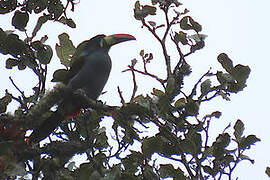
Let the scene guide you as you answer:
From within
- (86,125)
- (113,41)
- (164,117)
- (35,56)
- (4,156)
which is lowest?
(4,156)

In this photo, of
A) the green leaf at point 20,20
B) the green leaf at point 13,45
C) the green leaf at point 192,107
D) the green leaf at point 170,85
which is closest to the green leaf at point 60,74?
the green leaf at point 13,45

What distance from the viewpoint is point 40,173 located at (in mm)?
2832

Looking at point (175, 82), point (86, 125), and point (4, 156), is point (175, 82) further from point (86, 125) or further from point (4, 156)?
point (4, 156)

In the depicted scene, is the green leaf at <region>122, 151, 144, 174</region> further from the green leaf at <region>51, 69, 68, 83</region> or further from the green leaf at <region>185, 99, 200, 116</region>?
the green leaf at <region>51, 69, 68, 83</region>

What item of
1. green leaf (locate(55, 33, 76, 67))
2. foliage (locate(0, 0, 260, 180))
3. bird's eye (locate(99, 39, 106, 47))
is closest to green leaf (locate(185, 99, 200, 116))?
foliage (locate(0, 0, 260, 180))

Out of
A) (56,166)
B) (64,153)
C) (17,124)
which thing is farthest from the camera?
(64,153)

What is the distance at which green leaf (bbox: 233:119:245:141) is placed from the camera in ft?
8.76

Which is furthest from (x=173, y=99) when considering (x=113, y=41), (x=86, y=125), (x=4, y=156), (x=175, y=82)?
(x=113, y=41)

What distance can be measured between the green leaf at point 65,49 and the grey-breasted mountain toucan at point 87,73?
5cm

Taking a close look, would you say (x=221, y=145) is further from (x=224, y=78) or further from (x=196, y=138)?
(x=224, y=78)

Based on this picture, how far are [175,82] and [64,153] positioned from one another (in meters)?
0.78

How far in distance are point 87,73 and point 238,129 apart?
1805mm

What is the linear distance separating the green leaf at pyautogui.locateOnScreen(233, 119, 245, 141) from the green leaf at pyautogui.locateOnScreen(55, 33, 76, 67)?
4.44 ft

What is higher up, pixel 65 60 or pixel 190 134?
pixel 65 60
